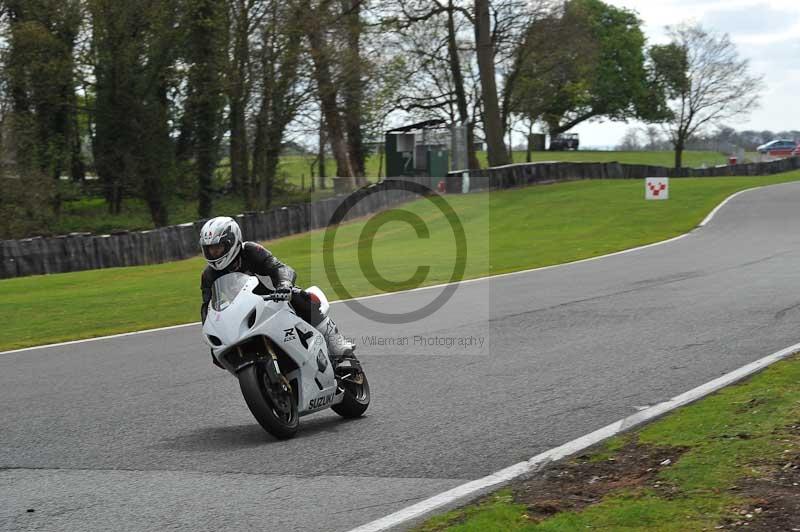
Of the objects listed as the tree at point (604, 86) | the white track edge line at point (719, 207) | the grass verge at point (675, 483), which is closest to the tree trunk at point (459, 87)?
the tree at point (604, 86)

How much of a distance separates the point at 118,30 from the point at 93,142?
5.37 metres

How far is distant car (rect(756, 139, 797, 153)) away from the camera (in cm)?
8300

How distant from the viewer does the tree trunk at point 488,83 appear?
46.2m

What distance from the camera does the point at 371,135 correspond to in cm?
5291

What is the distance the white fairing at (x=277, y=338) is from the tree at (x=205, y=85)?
33.1 metres

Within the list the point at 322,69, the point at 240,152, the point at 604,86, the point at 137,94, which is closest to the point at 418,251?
the point at 322,69

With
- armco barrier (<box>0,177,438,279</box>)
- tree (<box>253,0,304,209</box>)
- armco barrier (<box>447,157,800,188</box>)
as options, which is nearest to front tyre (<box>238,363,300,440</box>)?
armco barrier (<box>0,177,438,279</box>)

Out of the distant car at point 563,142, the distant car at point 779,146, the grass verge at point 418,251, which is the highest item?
the distant car at point 563,142

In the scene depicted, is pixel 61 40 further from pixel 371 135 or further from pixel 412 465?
pixel 412 465

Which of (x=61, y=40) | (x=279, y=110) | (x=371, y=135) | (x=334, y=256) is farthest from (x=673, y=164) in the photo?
(x=334, y=256)

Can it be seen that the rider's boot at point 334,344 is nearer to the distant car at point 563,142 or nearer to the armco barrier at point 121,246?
the armco barrier at point 121,246

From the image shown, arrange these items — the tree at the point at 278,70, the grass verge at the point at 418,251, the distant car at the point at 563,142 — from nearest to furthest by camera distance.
A: the grass verge at the point at 418,251, the tree at the point at 278,70, the distant car at the point at 563,142

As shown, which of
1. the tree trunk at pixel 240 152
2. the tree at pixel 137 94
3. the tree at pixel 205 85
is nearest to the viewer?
the tree at pixel 137 94

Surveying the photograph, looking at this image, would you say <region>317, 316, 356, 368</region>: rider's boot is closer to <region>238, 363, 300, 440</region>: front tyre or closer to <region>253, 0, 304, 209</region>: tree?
<region>238, 363, 300, 440</region>: front tyre
